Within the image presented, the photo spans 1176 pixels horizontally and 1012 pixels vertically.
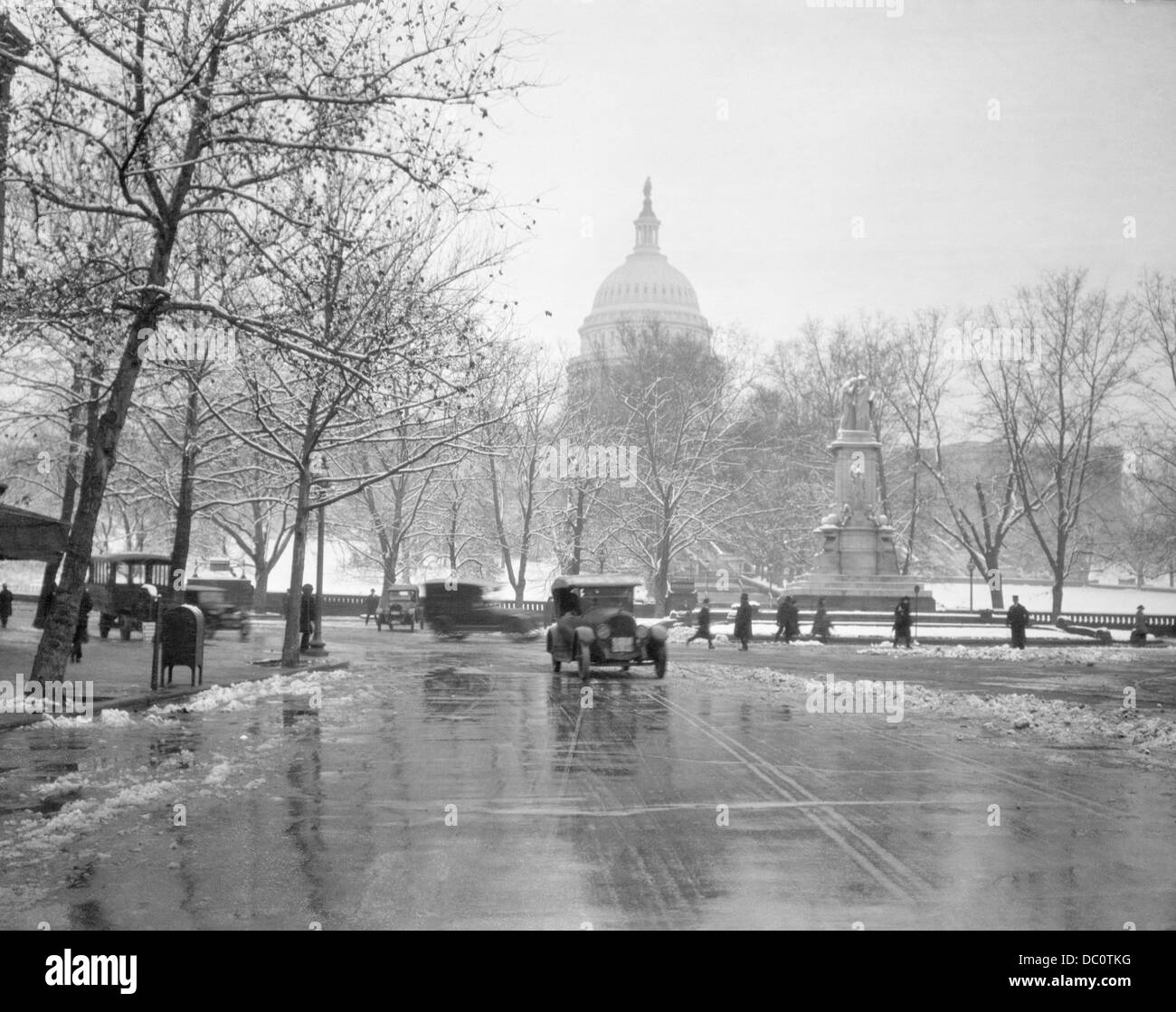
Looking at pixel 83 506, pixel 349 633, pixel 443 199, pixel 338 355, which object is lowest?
pixel 349 633

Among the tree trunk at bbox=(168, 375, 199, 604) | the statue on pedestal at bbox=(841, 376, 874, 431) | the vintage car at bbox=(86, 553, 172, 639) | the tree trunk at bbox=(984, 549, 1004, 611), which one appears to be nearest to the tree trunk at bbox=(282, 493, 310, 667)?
the tree trunk at bbox=(168, 375, 199, 604)

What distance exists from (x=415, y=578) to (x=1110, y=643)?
176 feet

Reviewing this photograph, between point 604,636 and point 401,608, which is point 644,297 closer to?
point 401,608

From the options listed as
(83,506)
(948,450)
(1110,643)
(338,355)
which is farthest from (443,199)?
(948,450)

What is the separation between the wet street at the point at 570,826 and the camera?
6699 mm

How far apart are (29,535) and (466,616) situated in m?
22.6

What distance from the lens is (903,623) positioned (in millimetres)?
37781

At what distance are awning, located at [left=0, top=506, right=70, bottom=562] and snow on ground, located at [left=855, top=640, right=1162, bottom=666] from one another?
70.6ft

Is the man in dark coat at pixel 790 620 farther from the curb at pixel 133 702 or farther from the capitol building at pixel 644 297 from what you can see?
the capitol building at pixel 644 297

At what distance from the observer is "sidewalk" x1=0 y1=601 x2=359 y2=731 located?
17609 mm

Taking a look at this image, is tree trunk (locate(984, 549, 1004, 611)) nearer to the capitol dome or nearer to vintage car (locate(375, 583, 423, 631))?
vintage car (locate(375, 583, 423, 631))

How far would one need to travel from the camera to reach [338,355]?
17.6 m

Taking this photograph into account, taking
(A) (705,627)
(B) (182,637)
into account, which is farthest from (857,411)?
(B) (182,637)
